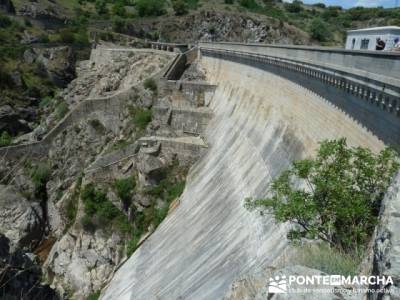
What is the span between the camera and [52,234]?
31219mm

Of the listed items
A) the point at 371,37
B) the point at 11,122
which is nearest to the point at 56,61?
the point at 11,122

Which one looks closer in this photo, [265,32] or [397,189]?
[397,189]

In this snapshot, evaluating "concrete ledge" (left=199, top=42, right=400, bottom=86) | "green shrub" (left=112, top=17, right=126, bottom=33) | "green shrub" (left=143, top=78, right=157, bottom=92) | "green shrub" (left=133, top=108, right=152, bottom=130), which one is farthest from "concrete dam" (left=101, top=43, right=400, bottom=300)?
"green shrub" (left=112, top=17, right=126, bottom=33)

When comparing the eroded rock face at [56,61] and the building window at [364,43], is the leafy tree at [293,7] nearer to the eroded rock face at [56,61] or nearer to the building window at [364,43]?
A: the eroded rock face at [56,61]

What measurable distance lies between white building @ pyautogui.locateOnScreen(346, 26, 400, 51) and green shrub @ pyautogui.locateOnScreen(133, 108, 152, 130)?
17344 millimetres

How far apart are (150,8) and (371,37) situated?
62.4 m

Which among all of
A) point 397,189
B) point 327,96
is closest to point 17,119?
point 327,96

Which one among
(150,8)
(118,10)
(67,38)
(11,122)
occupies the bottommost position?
(11,122)

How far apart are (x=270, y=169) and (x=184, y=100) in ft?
53.5

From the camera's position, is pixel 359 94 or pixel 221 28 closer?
pixel 359 94

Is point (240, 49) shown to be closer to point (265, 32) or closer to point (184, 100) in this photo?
point (184, 100)

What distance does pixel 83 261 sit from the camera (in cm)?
2642

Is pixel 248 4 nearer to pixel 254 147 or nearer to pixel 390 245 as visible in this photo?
pixel 254 147

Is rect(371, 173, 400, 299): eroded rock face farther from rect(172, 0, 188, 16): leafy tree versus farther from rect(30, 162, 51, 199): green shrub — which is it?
rect(172, 0, 188, 16): leafy tree
